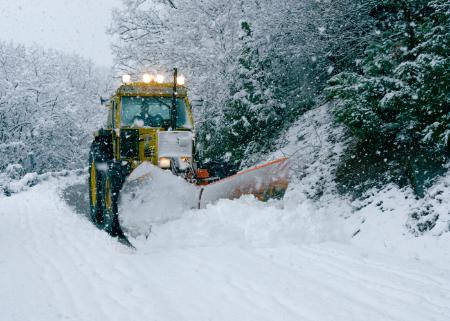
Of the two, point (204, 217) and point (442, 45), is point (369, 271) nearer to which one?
point (204, 217)

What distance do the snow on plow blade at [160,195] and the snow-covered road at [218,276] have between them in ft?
0.47

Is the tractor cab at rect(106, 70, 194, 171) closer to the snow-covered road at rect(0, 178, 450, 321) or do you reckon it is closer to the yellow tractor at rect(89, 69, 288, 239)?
the yellow tractor at rect(89, 69, 288, 239)

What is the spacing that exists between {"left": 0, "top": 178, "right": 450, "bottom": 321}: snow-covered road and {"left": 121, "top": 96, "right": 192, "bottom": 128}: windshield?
1800 millimetres

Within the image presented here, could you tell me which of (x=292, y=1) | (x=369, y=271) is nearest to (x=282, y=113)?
(x=292, y=1)

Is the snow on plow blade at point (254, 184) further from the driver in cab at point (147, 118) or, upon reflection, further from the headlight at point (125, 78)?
the headlight at point (125, 78)

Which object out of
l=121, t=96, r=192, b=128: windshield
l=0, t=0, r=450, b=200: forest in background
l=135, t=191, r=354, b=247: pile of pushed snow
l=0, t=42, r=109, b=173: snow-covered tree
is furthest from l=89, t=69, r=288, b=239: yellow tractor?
l=0, t=42, r=109, b=173: snow-covered tree

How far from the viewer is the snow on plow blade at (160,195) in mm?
5555

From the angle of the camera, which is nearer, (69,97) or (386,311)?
(386,311)

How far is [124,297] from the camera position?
371 cm

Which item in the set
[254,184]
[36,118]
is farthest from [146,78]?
[36,118]

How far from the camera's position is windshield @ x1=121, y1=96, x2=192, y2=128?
7109 mm

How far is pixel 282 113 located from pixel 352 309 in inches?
345

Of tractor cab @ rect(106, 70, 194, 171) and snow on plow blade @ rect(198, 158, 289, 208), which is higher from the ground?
tractor cab @ rect(106, 70, 194, 171)

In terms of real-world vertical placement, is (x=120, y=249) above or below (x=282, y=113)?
below
